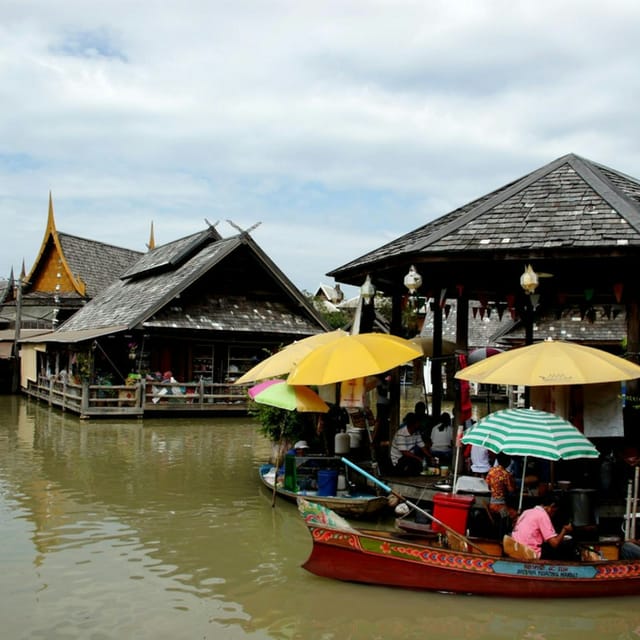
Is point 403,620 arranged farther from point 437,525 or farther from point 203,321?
point 203,321

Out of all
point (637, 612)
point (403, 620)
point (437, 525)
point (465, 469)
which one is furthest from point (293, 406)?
point (637, 612)

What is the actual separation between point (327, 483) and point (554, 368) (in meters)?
3.52

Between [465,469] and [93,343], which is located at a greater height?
[93,343]

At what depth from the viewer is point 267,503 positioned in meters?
10.5

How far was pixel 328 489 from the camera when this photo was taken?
9.66m

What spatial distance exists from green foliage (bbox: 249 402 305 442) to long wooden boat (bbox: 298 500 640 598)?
4695 millimetres

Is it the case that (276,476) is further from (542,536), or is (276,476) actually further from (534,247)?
(534,247)

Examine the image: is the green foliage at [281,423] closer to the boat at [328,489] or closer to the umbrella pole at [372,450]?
the boat at [328,489]

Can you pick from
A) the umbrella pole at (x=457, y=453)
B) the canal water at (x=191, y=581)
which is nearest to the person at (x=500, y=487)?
the umbrella pole at (x=457, y=453)

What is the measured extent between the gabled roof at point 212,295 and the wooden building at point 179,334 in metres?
0.04

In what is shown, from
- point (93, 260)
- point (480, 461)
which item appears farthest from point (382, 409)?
point (93, 260)

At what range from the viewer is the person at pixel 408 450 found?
1001 centimetres

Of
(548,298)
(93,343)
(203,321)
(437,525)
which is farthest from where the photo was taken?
(203,321)

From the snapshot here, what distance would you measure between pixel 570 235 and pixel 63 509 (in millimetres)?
7399
